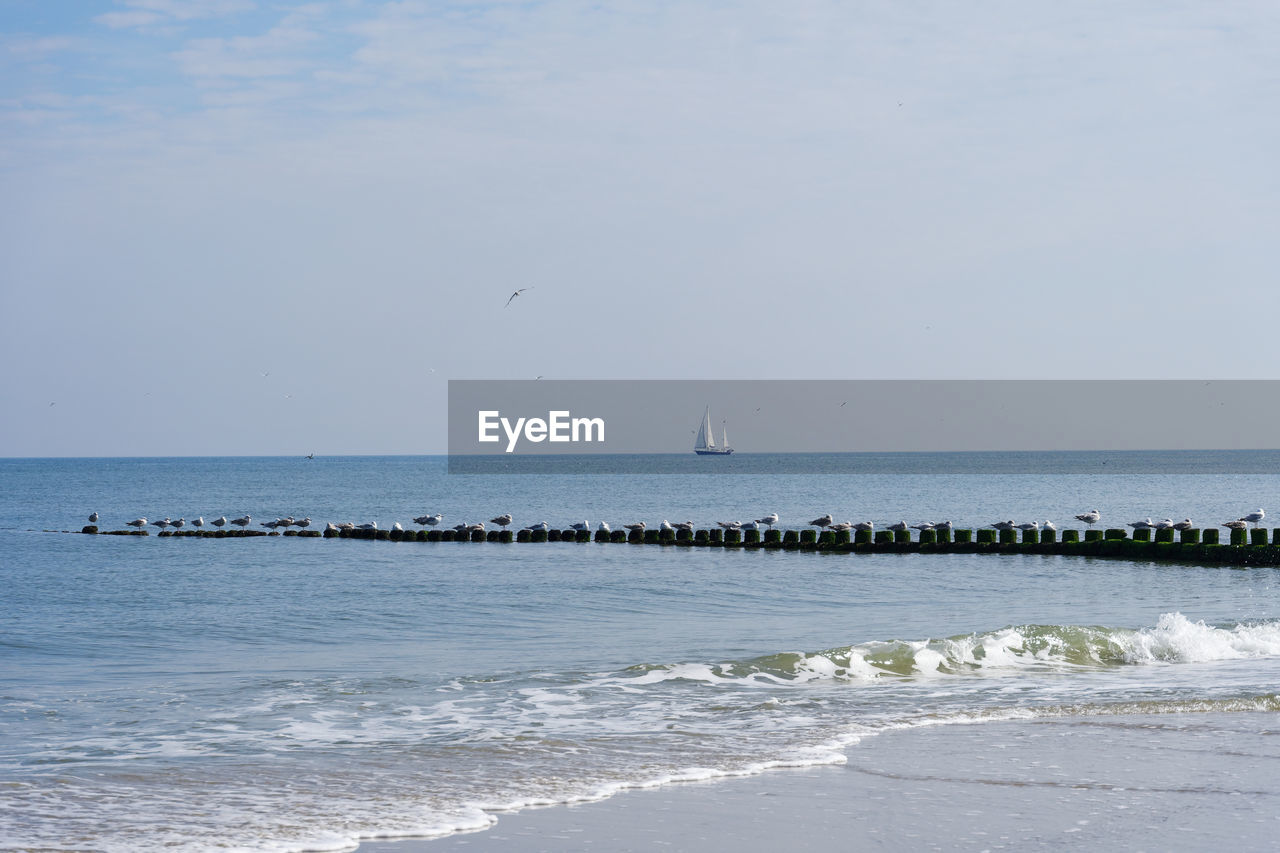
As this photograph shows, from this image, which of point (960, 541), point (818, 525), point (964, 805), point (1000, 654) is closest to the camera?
point (964, 805)

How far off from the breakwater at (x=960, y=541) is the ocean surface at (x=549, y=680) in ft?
2.89

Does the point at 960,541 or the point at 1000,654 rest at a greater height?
the point at 960,541

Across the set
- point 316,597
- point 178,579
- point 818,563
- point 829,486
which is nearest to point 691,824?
point 316,597

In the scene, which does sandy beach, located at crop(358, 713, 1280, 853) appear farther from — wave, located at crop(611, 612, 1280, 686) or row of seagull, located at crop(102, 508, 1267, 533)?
row of seagull, located at crop(102, 508, 1267, 533)

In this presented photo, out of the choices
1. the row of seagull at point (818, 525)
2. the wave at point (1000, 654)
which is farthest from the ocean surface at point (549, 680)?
the row of seagull at point (818, 525)

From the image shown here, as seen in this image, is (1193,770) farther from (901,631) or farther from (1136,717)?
(901,631)

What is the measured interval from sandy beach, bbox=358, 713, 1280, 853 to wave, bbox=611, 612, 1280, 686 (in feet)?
14.2

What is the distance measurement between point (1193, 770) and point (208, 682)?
11.1 m

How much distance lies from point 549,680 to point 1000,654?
20.5ft

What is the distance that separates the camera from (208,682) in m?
15.1

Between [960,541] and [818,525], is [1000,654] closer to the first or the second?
[960,541]

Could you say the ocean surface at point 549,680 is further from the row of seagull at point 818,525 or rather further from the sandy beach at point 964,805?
the row of seagull at point 818,525

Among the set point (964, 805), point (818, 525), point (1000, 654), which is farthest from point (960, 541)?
point (964, 805)

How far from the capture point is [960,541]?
1368 inches
